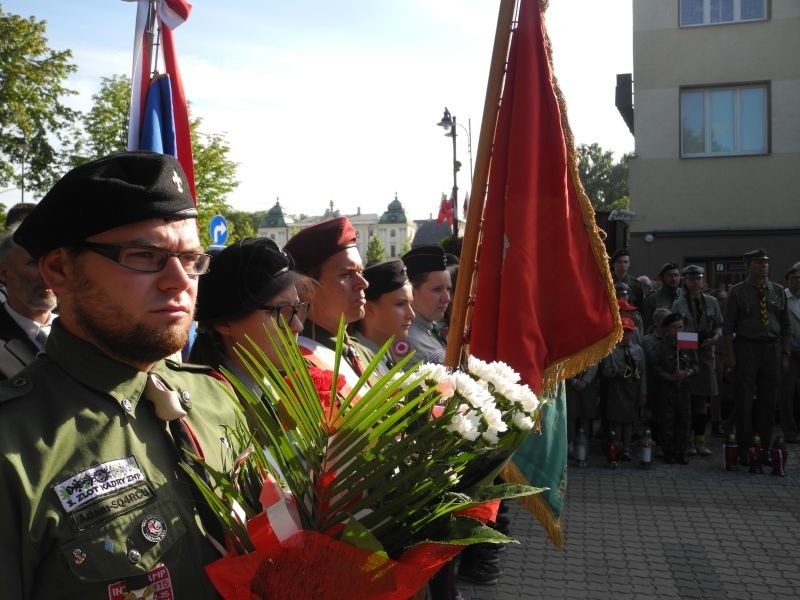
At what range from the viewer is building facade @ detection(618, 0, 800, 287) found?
53.5 ft

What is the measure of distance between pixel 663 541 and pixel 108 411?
5416mm

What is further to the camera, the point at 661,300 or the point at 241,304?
the point at 661,300

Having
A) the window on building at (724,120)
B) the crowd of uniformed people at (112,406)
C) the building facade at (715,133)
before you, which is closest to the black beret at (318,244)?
the crowd of uniformed people at (112,406)

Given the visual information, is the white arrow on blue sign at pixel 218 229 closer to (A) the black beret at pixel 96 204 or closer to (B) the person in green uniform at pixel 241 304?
(B) the person in green uniform at pixel 241 304

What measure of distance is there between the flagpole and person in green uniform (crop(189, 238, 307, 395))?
1329mm

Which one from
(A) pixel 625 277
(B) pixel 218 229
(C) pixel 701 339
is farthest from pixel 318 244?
(B) pixel 218 229

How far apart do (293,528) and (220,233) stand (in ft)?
43.3

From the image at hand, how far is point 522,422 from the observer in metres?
1.59

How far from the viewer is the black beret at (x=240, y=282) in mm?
2594

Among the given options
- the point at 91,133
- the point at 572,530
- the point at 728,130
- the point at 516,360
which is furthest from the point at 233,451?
the point at 91,133

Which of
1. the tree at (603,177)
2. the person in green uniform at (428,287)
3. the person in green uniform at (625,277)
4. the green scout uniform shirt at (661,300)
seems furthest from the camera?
the tree at (603,177)

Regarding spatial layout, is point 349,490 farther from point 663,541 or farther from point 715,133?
point 715,133

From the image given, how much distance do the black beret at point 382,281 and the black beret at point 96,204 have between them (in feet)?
8.89

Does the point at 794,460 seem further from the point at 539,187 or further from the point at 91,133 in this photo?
the point at 91,133
